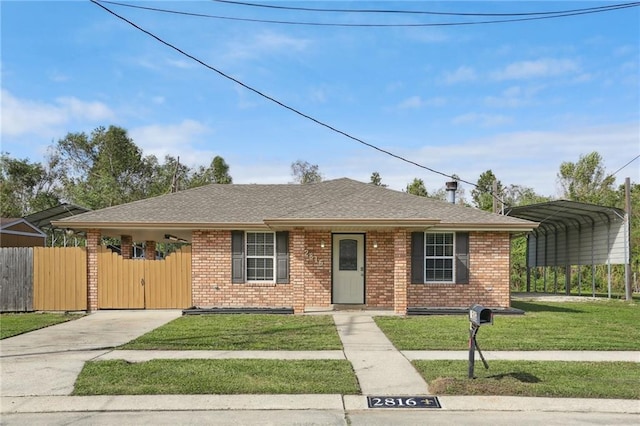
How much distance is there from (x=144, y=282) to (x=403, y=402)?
10.8m

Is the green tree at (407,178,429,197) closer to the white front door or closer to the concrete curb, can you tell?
the white front door

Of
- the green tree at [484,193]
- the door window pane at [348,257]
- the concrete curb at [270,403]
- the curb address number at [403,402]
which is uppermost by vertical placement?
the green tree at [484,193]

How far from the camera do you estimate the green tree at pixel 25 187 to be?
45.2m

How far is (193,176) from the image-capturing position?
52.5 meters

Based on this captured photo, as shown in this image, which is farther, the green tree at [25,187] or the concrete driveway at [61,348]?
the green tree at [25,187]

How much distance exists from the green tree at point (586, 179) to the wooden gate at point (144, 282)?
1557 inches

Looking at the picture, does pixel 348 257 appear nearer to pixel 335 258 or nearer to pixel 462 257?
pixel 335 258

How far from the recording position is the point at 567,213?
70.0 feet

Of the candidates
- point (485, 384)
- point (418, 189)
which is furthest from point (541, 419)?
point (418, 189)

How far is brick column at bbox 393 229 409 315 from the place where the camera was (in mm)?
14156

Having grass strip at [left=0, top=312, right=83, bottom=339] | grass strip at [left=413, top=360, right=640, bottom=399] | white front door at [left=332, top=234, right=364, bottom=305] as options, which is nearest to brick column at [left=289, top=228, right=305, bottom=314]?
white front door at [left=332, top=234, right=364, bottom=305]

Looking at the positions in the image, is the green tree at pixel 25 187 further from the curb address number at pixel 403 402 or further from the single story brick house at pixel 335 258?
the curb address number at pixel 403 402

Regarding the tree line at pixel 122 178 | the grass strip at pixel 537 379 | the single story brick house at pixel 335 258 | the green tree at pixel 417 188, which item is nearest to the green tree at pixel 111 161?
the tree line at pixel 122 178

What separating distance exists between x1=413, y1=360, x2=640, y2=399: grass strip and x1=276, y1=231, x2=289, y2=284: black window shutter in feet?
24.6
